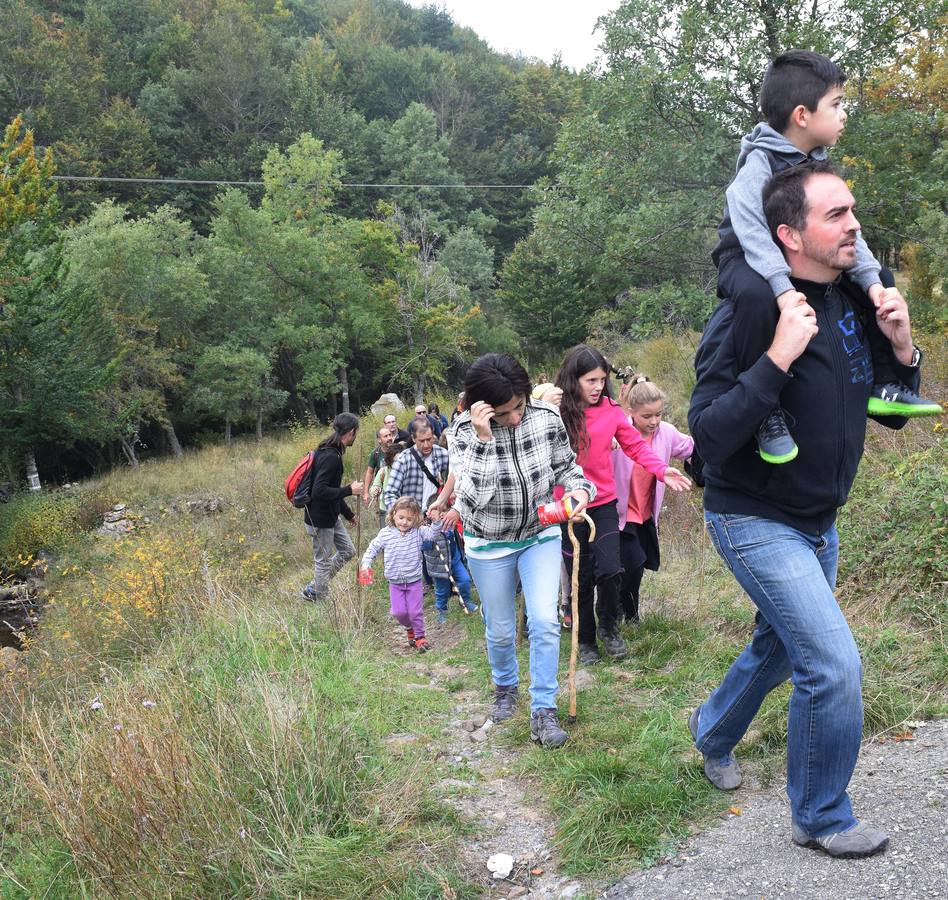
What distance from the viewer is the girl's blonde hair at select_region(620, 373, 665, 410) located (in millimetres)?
5352

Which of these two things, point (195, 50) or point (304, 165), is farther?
point (195, 50)

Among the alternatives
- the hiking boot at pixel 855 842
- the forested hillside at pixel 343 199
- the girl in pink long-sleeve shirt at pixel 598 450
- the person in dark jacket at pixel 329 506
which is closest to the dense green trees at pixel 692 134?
the forested hillside at pixel 343 199

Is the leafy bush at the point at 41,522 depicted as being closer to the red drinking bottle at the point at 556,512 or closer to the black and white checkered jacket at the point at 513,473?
the black and white checkered jacket at the point at 513,473

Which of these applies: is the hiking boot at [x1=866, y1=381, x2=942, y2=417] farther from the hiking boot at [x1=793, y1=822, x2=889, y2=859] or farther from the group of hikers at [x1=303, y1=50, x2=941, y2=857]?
the hiking boot at [x1=793, y1=822, x2=889, y2=859]

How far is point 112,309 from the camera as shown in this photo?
2869 cm

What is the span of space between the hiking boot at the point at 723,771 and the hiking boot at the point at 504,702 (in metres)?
1.44

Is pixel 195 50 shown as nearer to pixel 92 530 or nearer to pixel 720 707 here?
pixel 92 530

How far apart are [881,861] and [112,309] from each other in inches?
1202

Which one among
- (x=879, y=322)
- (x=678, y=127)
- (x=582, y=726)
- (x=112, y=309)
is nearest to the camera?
(x=879, y=322)

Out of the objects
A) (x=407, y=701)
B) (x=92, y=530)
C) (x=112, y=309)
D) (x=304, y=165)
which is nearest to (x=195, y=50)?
(x=304, y=165)

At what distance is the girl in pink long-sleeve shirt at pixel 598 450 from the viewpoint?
16.0 feet

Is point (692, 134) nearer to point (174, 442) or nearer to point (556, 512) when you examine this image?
point (556, 512)

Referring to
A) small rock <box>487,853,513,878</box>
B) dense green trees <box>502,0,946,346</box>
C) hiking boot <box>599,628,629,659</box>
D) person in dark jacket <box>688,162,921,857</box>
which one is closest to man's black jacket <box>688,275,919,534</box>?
person in dark jacket <box>688,162,921,857</box>

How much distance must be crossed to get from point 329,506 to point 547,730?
14.4ft
